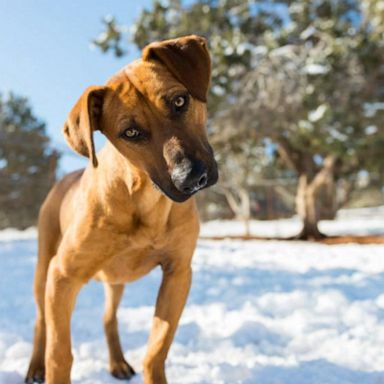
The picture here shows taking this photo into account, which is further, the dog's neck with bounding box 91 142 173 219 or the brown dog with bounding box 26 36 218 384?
the dog's neck with bounding box 91 142 173 219

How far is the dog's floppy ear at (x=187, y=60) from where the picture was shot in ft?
7.32

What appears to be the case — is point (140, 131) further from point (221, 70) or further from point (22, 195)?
point (22, 195)

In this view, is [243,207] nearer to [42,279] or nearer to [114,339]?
[114,339]

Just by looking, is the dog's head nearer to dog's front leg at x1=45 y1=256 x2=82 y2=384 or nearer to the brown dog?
the brown dog

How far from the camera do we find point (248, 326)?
3904 millimetres

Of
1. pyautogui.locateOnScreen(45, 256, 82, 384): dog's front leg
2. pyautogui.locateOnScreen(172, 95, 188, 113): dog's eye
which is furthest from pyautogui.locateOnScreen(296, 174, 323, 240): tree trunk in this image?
pyautogui.locateOnScreen(172, 95, 188, 113): dog's eye

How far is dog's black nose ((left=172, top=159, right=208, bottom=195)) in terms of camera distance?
1857mm

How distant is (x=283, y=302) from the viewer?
4.64 m

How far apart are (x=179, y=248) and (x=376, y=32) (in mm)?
11681

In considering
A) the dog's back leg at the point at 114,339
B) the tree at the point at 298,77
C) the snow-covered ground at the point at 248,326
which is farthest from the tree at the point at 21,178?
the dog's back leg at the point at 114,339

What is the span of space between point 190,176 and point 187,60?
0.74 metres

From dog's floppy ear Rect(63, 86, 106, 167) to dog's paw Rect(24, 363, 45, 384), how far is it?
1.60 meters

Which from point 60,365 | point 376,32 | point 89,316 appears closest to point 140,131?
point 60,365

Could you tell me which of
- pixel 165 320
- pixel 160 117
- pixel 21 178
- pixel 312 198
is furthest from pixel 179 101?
pixel 21 178
